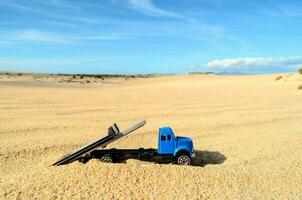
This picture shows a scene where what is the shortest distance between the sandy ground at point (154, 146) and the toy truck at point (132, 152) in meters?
0.26

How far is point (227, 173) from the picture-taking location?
8.41 meters

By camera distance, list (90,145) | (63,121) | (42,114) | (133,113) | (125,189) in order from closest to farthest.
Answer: (125,189) < (90,145) < (63,121) < (42,114) < (133,113)

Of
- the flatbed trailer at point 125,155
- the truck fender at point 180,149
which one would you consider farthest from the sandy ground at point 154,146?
the truck fender at point 180,149

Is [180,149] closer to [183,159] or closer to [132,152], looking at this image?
[183,159]

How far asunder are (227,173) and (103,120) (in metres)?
8.30

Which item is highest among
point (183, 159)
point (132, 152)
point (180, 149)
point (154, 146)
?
point (180, 149)

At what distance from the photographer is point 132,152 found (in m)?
9.08

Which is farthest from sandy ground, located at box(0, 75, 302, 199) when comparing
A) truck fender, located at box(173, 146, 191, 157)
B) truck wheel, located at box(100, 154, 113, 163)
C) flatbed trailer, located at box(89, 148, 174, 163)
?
truck fender, located at box(173, 146, 191, 157)

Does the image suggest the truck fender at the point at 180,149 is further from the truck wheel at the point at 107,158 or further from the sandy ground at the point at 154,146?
the truck wheel at the point at 107,158

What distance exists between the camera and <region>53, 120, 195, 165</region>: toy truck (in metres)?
Result: 8.83

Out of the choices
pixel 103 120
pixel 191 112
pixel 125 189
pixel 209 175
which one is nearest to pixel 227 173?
pixel 209 175

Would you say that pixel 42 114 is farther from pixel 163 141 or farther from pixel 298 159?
pixel 298 159

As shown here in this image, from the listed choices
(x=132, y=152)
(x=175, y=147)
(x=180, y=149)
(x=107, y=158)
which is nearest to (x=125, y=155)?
(x=132, y=152)

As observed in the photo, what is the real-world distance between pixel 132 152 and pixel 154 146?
2.54 m
